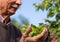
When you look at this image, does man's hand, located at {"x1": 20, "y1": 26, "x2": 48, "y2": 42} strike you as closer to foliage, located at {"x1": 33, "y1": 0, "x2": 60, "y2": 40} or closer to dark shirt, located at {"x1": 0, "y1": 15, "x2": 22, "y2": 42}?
dark shirt, located at {"x1": 0, "y1": 15, "x2": 22, "y2": 42}

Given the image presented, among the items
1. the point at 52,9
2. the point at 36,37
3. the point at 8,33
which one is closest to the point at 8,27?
the point at 8,33

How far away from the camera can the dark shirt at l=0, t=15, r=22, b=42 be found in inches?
71.2

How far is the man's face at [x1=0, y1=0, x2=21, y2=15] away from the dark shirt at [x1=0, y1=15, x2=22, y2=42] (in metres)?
0.09

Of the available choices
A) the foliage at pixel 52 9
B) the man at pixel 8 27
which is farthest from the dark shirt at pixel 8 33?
the foliage at pixel 52 9

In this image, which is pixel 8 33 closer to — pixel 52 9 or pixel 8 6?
pixel 8 6

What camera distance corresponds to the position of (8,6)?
6.07 ft

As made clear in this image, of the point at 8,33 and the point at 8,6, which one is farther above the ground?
the point at 8,6

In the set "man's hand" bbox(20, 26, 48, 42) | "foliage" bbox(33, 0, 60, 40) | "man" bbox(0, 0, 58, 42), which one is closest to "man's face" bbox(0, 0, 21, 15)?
"man" bbox(0, 0, 58, 42)

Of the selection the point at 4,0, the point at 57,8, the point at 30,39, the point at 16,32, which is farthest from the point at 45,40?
the point at 57,8

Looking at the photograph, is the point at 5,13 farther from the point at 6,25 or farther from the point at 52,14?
the point at 52,14

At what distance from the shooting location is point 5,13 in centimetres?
184

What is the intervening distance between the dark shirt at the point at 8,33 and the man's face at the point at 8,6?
0.28 ft

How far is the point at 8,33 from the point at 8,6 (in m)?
0.18

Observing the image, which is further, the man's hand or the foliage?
the foliage
